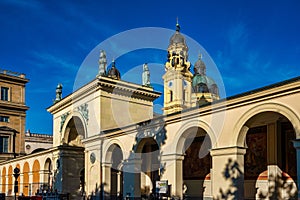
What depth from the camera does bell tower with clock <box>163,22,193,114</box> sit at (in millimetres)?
63719

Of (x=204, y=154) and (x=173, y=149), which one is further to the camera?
(x=204, y=154)

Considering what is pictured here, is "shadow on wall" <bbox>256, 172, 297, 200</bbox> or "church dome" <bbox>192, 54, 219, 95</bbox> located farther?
"church dome" <bbox>192, 54, 219, 95</bbox>

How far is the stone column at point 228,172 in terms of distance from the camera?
16.2 meters

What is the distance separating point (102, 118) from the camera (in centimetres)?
2741

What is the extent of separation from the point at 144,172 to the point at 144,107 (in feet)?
19.6

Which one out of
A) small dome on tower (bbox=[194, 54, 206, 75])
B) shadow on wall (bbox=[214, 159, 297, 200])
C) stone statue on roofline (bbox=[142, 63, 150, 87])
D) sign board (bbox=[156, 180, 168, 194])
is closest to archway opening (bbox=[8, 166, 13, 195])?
stone statue on roofline (bbox=[142, 63, 150, 87])

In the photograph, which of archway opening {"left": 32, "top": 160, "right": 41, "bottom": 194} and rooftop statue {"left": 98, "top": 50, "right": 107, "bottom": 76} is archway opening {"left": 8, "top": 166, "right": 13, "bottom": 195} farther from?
rooftop statue {"left": 98, "top": 50, "right": 107, "bottom": 76}

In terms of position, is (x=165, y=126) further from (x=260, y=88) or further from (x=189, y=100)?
(x=189, y=100)

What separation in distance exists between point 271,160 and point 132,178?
28.8 ft

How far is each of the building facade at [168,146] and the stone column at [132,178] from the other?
0.06 m

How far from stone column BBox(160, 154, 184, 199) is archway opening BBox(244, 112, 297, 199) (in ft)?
12.5

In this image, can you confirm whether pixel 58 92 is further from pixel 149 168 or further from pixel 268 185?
pixel 268 185

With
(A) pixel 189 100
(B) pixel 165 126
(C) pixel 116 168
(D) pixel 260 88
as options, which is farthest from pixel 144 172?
(A) pixel 189 100

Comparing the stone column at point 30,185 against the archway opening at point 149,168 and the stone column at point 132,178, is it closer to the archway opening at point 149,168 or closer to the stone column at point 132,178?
the archway opening at point 149,168
